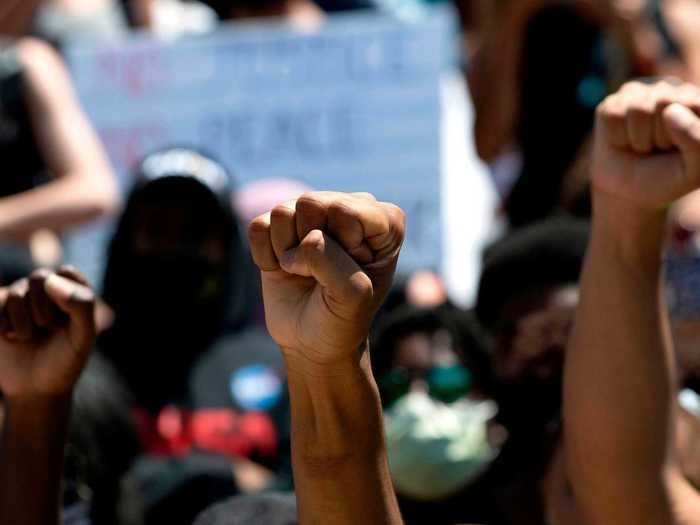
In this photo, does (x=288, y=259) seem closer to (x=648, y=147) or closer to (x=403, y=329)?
(x=648, y=147)

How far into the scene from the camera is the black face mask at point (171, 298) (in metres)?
4.28

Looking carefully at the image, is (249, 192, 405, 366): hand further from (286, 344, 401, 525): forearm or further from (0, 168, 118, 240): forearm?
(0, 168, 118, 240): forearm

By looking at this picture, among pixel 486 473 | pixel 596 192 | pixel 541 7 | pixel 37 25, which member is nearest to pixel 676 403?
pixel 596 192

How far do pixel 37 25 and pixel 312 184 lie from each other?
3.21ft

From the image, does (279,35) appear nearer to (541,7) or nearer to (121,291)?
(541,7)

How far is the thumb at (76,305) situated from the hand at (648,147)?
92 cm

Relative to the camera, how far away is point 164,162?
443cm

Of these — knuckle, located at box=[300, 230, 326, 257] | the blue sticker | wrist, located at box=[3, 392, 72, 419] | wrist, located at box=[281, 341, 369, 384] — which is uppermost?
knuckle, located at box=[300, 230, 326, 257]

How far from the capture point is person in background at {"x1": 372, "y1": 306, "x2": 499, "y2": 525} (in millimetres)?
3674

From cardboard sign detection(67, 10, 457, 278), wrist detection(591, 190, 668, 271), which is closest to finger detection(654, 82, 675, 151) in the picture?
wrist detection(591, 190, 668, 271)

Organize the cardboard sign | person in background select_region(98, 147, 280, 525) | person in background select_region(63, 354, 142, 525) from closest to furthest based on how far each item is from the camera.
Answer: person in background select_region(63, 354, 142, 525) → person in background select_region(98, 147, 280, 525) → the cardboard sign

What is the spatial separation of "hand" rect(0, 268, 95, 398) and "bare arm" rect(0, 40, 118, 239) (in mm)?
1353

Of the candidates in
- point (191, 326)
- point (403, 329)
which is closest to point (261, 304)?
point (191, 326)

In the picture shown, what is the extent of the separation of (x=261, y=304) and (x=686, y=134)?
2280 millimetres
